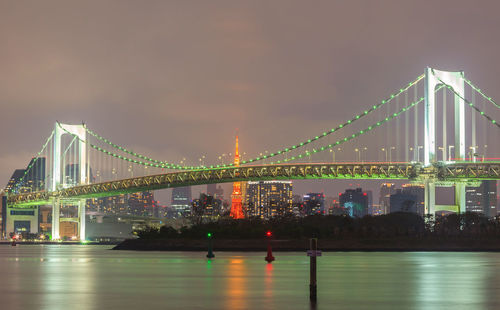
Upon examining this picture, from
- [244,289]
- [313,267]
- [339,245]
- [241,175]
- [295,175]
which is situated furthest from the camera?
[241,175]

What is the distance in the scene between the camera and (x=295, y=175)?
85.8 meters

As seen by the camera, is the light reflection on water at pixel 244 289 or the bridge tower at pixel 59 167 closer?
the light reflection on water at pixel 244 289

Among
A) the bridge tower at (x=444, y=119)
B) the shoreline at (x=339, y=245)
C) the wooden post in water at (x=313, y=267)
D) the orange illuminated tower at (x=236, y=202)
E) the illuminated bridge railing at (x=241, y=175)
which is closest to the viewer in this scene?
the wooden post in water at (x=313, y=267)

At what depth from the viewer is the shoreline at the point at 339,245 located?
80188 mm

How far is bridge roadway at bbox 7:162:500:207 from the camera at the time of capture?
7531 cm

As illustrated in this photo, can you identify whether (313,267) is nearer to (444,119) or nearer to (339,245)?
(444,119)

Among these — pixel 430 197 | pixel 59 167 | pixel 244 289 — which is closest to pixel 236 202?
pixel 59 167

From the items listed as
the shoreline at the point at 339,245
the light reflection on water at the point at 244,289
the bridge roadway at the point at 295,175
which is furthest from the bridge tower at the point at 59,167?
the light reflection on water at the point at 244,289

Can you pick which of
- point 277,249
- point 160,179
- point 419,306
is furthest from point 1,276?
point 160,179

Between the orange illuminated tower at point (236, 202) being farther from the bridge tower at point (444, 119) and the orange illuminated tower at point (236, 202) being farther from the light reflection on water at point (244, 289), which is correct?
the light reflection on water at point (244, 289)

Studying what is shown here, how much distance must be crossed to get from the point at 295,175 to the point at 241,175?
7264 mm

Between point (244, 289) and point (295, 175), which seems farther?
point (295, 175)

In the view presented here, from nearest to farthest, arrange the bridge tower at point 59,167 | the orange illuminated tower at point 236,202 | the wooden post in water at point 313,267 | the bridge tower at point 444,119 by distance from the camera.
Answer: the wooden post in water at point 313,267 < the bridge tower at point 444,119 < the bridge tower at point 59,167 < the orange illuminated tower at point 236,202

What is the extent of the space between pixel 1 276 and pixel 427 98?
46018mm
